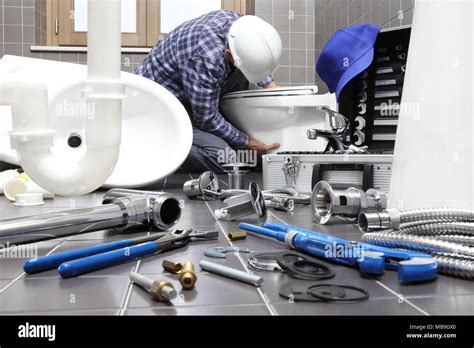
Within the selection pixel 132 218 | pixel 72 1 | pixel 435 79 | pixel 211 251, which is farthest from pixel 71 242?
pixel 72 1

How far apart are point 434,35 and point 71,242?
714 mm

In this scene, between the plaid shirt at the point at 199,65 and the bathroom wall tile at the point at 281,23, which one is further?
the bathroom wall tile at the point at 281,23

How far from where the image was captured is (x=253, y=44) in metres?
2.18

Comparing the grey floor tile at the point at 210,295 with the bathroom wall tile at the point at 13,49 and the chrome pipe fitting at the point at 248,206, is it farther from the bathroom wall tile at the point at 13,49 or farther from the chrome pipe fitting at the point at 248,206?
the bathroom wall tile at the point at 13,49

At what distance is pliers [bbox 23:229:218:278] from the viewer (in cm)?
62

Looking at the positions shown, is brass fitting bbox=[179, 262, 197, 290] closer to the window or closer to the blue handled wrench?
the blue handled wrench

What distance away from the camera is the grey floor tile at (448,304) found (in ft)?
1.61

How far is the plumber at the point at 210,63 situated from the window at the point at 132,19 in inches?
46.3

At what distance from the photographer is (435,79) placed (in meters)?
0.85

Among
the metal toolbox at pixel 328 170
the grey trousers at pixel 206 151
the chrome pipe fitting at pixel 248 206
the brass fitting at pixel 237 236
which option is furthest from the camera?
the grey trousers at pixel 206 151

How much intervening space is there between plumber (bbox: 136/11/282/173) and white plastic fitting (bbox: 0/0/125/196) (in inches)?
54.6

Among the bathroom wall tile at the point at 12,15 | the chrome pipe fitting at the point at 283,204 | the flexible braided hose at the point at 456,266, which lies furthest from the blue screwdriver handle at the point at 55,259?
the bathroom wall tile at the point at 12,15

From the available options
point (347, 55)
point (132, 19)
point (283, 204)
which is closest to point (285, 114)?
point (347, 55)

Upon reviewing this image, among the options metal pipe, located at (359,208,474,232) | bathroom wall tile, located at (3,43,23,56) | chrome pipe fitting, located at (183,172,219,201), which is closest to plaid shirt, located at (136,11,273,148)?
chrome pipe fitting, located at (183,172,219,201)
